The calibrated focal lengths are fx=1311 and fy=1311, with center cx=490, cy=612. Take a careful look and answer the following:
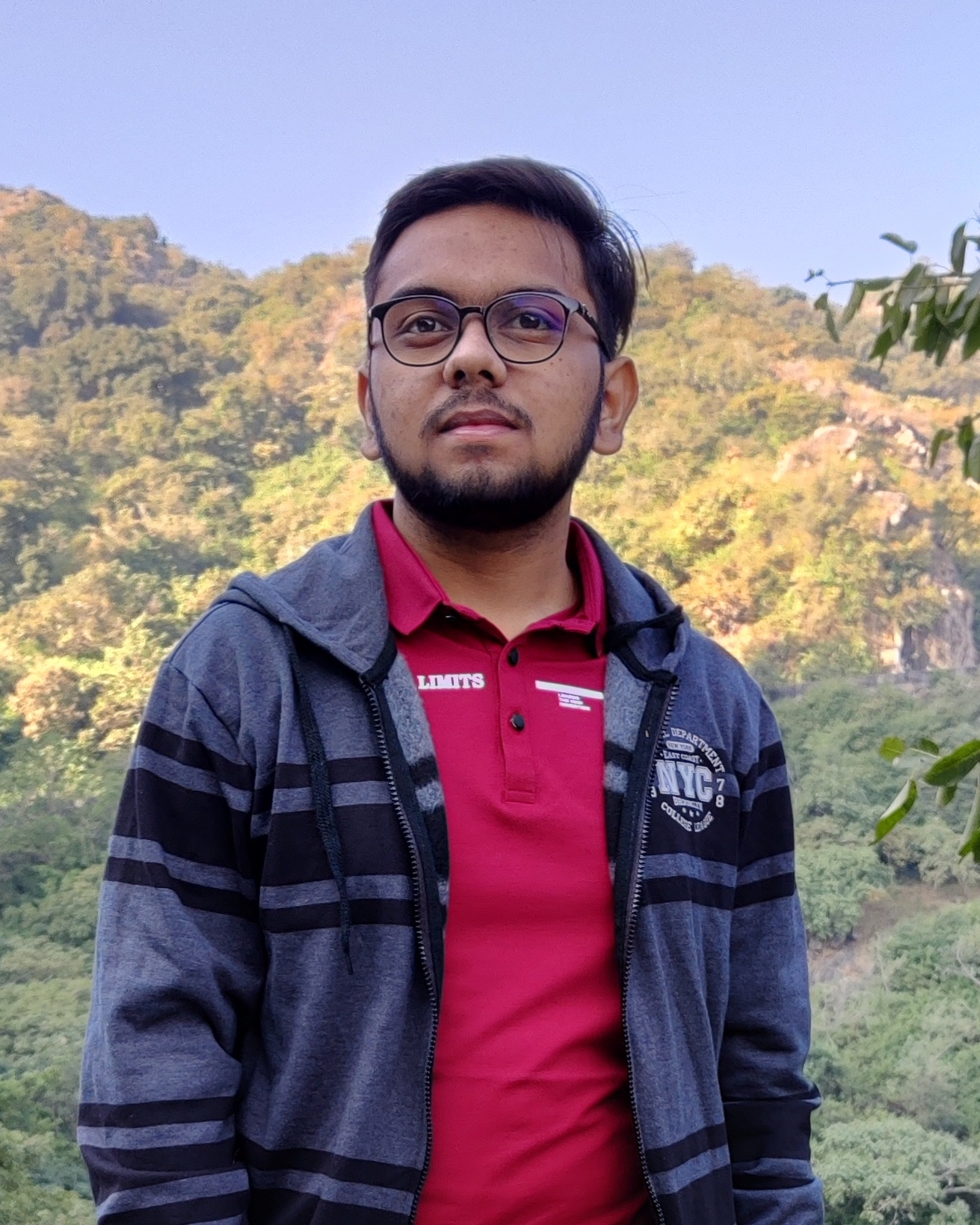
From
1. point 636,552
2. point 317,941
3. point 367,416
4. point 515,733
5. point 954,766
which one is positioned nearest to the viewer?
point 954,766

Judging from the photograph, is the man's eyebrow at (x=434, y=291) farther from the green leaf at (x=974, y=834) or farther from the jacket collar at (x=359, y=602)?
the green leaf at (x=974, y=834)

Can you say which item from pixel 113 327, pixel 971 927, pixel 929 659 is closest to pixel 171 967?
pixel 971 927

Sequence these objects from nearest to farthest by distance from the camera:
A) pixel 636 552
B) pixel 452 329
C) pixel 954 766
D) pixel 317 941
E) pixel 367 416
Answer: pixel 954 766, pixel 317 941, pixel 452 329, pixel 367 416, pixel 636 552

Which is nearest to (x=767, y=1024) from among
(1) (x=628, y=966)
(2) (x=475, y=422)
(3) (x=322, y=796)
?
(1) (x=628, y=966)

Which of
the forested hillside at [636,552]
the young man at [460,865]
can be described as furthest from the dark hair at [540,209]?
the forested hillside at [636,552]

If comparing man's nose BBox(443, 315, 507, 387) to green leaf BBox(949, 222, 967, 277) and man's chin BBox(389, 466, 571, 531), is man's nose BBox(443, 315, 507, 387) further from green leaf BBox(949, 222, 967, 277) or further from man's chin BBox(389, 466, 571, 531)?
green leaf BBox(949, 222, 967, 277)

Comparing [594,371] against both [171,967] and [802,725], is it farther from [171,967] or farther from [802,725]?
[802,725]

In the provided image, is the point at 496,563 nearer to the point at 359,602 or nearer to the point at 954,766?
the point at 359,602

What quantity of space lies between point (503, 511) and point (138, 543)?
21.7 feet

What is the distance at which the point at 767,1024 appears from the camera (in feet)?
3.82

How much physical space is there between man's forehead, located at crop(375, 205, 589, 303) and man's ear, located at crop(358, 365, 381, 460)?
0.10 metres

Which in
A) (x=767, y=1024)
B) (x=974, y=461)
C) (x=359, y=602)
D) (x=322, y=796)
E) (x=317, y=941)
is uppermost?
(x=974, y=461)

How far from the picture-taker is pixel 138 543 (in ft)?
24.4

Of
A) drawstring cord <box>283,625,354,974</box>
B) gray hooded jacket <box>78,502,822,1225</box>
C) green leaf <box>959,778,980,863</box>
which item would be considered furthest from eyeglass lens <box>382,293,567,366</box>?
green leaf <box>959,778,980,863</box>
